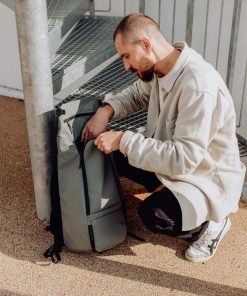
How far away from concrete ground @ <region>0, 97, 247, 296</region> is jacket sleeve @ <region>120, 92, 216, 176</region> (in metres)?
0.48

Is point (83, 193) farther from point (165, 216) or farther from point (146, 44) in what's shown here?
point (146, 44)

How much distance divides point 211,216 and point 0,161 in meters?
1.61

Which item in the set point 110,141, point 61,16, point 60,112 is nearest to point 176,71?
point 110,141

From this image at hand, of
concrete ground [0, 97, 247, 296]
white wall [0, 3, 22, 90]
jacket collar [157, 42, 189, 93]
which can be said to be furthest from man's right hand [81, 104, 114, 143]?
white wall [0, 3, 22, 90]

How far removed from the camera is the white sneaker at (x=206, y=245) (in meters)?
1.98

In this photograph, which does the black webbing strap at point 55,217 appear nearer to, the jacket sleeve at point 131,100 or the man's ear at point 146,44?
the jacket sleeve at point 131,100

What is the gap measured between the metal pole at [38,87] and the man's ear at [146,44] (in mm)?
454

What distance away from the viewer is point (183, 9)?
3084mm

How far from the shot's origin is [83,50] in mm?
2547

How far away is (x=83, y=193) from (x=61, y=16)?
1329 millimetres

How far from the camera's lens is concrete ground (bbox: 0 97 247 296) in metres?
1.81

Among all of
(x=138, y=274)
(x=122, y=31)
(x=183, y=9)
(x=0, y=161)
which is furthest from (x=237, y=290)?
(x=183, y=9)

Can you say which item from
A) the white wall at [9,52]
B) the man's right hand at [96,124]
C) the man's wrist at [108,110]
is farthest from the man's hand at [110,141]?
the white wall at [9,52]

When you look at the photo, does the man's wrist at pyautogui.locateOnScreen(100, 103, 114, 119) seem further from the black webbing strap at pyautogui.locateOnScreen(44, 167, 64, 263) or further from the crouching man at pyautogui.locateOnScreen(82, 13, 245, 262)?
the black webbing strap at pyautogui.locateOnScreen(44, 167, 64, 263)
